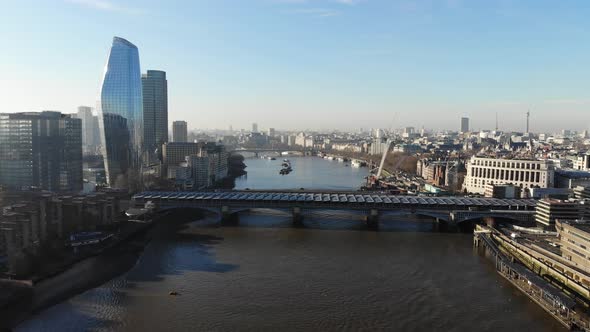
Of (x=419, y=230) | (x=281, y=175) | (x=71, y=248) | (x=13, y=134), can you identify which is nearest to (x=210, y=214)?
(x=71, y=248)

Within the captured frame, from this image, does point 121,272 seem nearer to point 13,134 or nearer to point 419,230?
point 419,230

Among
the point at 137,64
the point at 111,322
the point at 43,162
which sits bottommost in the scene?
the point at 111,322

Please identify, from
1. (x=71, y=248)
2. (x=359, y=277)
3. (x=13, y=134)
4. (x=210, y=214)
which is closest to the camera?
(x=359, y=277)

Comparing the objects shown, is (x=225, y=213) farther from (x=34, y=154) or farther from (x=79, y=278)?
(x=34, y=154)

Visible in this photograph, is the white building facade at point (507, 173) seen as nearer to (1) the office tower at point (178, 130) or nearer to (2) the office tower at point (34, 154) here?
(2) the office tower at point (34, 154)

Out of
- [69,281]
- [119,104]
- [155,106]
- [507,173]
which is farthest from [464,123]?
[69,281]

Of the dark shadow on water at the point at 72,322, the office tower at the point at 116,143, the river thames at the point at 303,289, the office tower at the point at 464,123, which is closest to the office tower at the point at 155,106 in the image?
the office tower at the point at 116,143
